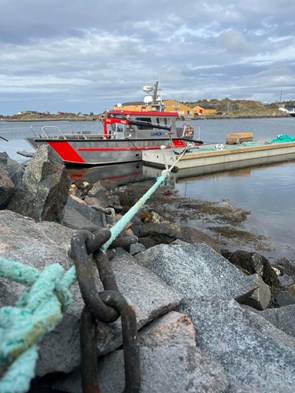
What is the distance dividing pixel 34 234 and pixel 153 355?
4.42 ft

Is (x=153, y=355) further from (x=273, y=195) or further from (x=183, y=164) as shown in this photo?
(x=183, y=164)

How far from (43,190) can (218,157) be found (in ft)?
59.1

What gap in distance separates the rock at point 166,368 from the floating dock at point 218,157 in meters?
16.1

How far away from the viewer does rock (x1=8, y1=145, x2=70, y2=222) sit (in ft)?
14.6

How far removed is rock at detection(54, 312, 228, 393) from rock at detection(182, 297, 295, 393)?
206mm

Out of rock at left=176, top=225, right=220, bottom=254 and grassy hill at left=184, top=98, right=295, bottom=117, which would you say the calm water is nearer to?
rock at left=176, top=225, right=220, bottom=254

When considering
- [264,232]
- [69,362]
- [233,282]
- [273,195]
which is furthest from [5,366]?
[273,195]

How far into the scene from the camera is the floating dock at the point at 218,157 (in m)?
20.2

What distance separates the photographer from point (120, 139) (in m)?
20.5

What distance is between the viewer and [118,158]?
20.9 metres

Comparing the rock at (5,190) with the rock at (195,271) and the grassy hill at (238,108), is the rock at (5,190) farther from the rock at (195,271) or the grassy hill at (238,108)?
the grassy hill at (238,108)

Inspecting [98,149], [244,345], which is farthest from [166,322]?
[98,149]

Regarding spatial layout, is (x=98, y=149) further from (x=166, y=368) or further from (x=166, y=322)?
(x=166, y=368)

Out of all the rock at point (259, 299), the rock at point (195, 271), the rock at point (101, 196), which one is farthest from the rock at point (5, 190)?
the rock at point (101, 196)
